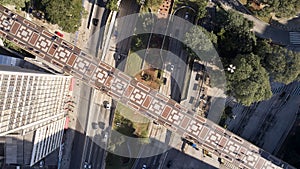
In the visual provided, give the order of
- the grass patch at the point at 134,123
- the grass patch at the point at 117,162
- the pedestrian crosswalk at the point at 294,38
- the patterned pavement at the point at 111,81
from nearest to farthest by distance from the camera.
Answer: the patterned pavement at the point at 111,81
the pedestrian crosswalk at the point at 294,38
the grass patch at the point at 134,123
the grass patch at the point at 117,162

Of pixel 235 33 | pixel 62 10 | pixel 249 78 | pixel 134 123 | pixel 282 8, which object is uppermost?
pixel 282 8

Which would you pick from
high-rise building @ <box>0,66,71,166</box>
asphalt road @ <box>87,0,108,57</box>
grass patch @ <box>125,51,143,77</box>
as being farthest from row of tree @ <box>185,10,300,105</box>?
high-rise building @ <box>0,66,71,166</box>

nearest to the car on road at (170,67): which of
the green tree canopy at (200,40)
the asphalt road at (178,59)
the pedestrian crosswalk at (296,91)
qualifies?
the asphalt road at (178,59)

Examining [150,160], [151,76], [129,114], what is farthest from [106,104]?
[150,160]

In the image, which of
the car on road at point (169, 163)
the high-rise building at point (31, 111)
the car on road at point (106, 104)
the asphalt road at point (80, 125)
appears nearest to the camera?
Answer: the high-rise building at point (31, 111)

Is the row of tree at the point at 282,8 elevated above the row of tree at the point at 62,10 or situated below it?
above

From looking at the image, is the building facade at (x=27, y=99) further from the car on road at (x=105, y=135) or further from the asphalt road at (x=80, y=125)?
the car on road at (x=105, y=135)

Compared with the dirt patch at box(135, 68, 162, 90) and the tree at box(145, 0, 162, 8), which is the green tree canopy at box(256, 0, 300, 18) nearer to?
the tree at box(145, 0, 162, 8)

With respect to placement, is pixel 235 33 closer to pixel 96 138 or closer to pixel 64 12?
pixel 64 12
